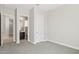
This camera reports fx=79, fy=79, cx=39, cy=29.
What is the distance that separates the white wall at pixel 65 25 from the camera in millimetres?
3650

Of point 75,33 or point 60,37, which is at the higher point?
point 75,33

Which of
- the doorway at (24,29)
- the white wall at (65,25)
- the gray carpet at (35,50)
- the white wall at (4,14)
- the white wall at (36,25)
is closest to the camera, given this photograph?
the gray carpet at (35,50)

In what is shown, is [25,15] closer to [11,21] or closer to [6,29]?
[11,21]

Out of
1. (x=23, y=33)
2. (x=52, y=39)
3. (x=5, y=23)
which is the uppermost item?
(x=5, y=23)

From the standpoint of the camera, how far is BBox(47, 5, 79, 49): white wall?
3650 millimetres

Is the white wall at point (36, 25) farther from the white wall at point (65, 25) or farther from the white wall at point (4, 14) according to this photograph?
the white wall at point (4, 14)

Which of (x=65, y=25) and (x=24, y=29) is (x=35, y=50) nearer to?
(x=65, y=25)

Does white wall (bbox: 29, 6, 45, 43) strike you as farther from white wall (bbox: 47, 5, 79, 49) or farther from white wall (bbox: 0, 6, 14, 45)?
white wall (bbox: 0, 6, 14, 45)

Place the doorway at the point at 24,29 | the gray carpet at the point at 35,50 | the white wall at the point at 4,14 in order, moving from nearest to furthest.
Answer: the gray carpet at the point at 35,50
the white wall at the point at 4,14
the doorway at the point at 24,29

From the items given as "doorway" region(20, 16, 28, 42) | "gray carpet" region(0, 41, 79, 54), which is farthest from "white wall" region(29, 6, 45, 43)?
"gray carpet" region(0, 41, 79, 54)

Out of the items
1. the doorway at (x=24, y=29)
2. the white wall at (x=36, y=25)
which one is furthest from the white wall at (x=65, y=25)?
the doorway at (x=24, y=29)
